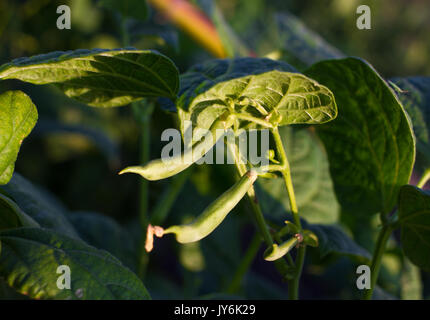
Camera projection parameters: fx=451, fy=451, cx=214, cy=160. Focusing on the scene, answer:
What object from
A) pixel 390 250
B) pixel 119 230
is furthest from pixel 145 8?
pixel 390 250

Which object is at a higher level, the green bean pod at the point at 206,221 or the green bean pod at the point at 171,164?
the green bean pod at the point at 171,164

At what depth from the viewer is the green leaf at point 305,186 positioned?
0.77m

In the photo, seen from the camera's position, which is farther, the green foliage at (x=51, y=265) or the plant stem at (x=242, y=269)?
the plant stem at (x=242, y=269)

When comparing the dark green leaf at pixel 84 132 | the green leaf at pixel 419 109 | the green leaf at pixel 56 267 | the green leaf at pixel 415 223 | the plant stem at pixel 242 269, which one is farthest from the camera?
the dark green leaf at pixel 84 132

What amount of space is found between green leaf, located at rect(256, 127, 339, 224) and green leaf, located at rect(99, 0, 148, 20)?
312 millimetres

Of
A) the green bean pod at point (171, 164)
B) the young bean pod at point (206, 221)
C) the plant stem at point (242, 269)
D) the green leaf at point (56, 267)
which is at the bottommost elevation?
the plant stem at point (242, 269)

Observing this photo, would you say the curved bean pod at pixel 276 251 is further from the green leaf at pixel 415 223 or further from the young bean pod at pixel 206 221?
the green leaf at pixel 415 223

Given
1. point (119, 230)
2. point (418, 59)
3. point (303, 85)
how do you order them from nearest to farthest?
1. point (303, 85)
2. point (119, 230)
3. point (418, 59)

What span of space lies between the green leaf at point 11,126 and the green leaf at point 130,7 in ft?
1.26

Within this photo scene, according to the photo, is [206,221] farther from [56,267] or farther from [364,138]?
[364,138]

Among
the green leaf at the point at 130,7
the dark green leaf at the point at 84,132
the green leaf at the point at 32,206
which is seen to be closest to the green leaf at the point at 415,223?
the green leaf at the point at 32,206

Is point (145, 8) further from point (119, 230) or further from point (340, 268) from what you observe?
point (340, 268)

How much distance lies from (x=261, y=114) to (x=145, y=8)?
400 millimetres

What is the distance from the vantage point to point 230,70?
0.43m
